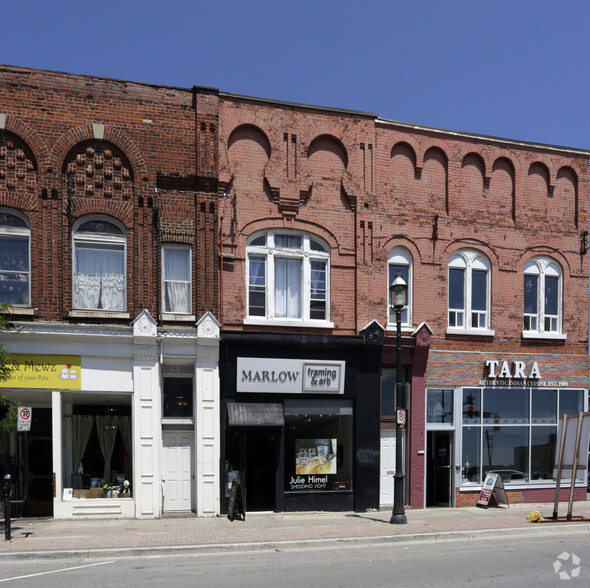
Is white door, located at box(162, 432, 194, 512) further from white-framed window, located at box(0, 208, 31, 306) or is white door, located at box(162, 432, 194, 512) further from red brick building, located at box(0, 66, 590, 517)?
white-framed window, located at box(0, 208, 31, 306)

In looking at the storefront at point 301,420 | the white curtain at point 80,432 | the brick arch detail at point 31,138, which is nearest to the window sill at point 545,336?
the storefront at point 301,420

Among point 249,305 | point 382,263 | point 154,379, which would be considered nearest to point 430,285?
point 382,263

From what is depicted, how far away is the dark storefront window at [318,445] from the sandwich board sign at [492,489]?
3788mm

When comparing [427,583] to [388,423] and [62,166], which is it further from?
[62,166]

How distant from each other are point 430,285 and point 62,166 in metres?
10.2

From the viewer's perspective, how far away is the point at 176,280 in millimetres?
17078

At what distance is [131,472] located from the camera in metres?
17.0

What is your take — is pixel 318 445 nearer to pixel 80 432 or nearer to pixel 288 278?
pixel 288 278

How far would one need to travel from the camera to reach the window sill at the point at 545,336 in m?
19.8

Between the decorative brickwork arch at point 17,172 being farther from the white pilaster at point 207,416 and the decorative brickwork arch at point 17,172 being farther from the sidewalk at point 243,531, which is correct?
the sidewalk at point 243,531

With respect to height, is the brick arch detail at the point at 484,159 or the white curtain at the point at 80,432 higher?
the brick arch detail at the point at 484,159

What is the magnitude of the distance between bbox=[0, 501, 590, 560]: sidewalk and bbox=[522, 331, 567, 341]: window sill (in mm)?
4942

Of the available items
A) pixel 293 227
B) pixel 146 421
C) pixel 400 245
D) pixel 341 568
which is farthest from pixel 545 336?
pixel 146 421

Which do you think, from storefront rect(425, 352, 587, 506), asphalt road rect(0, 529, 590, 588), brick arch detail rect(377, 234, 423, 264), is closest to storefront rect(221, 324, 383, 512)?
storefront rect(425, 352, 587, 506)
